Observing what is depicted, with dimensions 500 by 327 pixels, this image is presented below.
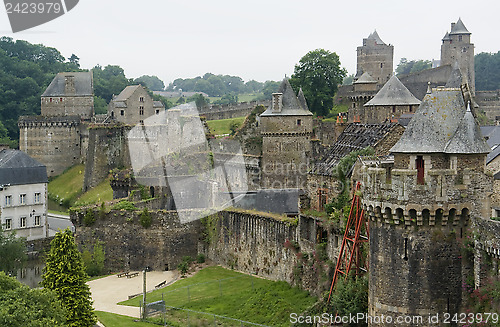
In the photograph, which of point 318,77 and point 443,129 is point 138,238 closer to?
point 443,129

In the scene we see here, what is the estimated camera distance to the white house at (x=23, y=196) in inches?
2037

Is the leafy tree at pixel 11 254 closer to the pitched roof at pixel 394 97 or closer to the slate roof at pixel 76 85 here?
the pitched roof at pixel 394 97

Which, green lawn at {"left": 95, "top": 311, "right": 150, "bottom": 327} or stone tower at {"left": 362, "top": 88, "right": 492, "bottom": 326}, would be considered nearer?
stone tower at {"left": 362, "top": 88, "right": 492, "bottom": 326}

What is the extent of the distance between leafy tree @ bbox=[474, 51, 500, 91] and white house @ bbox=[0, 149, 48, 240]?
8754cm

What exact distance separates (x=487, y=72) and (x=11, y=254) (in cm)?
10112

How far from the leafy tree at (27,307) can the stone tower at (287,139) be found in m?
23.5

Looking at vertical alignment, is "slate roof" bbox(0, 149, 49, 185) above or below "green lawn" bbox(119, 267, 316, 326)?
above

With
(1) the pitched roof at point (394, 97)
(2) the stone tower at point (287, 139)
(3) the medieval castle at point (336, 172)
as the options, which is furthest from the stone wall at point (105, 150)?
(1) the pitched roof at point (394, 97)

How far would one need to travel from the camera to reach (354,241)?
82.8 ft

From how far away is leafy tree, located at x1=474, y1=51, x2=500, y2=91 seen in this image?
11975 cm

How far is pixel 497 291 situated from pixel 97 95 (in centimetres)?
9345

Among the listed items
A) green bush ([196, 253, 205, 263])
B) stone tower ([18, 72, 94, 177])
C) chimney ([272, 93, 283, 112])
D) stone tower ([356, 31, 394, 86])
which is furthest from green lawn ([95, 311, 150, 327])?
stone tower ([356, 31, 394, 86])

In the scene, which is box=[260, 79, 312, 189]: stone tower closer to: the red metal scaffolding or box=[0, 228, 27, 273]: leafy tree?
box=[0, 228, 27, 273]: leafy tree

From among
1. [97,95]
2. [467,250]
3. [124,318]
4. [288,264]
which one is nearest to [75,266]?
[124,318]
